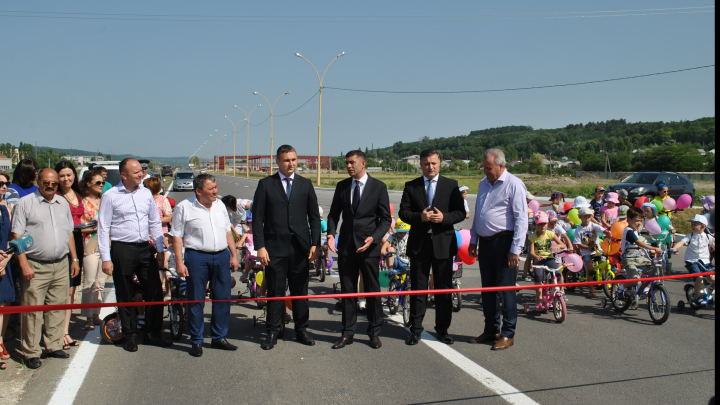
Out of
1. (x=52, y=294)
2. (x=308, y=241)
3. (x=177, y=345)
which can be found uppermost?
(x=308, y=241)

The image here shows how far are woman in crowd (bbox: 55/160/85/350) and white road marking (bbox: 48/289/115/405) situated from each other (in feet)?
0.59

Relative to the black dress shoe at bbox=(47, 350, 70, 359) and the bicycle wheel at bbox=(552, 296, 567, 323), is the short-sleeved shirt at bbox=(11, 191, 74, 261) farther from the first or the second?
the bicycle wheel at bbox=(552, 296, 567, 323)

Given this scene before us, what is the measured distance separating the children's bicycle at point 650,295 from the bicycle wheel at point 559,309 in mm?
924

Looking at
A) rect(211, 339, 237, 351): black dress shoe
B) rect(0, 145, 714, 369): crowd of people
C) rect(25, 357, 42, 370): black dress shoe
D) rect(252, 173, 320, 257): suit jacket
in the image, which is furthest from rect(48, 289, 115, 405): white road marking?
rect(252, 173, 320, 257): suit jacket

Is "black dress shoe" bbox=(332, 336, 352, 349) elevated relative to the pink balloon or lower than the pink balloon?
lower

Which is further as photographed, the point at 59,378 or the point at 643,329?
the point at 643,329

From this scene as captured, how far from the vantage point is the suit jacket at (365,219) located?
5.69m

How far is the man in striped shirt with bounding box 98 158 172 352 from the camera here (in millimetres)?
5328

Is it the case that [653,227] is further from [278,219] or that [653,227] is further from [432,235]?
[278,219]

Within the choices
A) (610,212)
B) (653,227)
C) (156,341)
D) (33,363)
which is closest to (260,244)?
(156,341)

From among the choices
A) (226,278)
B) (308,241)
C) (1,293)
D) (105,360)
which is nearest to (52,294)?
(1,293)

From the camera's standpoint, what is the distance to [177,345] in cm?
563

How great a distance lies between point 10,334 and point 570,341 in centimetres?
612

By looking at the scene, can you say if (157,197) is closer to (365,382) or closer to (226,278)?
(226,278)
